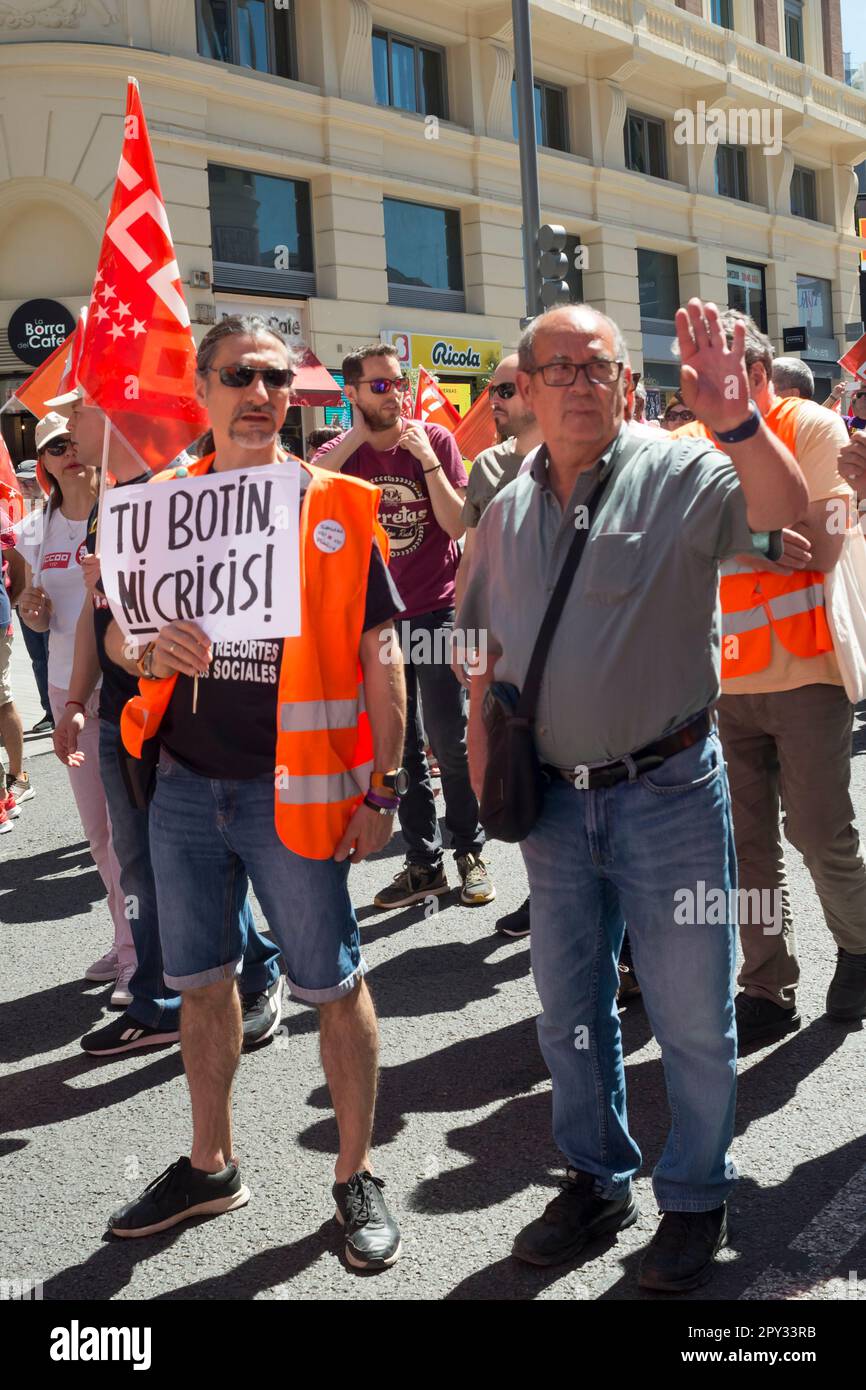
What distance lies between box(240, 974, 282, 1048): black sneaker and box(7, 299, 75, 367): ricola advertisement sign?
14.1m

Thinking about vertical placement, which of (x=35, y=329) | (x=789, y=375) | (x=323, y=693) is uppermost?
(x=35, y=329)

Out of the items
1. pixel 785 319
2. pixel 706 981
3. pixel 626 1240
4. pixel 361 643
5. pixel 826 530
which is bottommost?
pixel 626 1240

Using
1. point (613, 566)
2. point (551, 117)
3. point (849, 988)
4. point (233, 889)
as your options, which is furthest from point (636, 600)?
point (551, 117)

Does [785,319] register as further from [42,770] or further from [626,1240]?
[626,1240]

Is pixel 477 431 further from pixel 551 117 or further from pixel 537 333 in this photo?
pixel 551 117

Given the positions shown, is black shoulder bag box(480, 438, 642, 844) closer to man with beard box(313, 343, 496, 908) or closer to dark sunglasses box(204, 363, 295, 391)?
dark sunglasses box(204, 363, 295, 391)

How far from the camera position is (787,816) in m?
4.06

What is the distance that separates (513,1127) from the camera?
12.0 feet

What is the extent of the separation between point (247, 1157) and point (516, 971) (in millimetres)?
1610

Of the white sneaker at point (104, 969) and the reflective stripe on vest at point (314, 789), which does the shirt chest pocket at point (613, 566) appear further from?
the white sneaker at point (104, 969)

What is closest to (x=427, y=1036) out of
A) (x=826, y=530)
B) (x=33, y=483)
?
(x=826, y=530)

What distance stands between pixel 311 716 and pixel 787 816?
1760 millimetres

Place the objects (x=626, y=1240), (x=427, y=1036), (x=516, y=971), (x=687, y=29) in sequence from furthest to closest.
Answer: (x=687, y=29) → (x=516, y=971) → (x=427, y=1036) → (x=626, y=1240)

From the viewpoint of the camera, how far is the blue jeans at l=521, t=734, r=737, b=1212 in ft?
9.05
